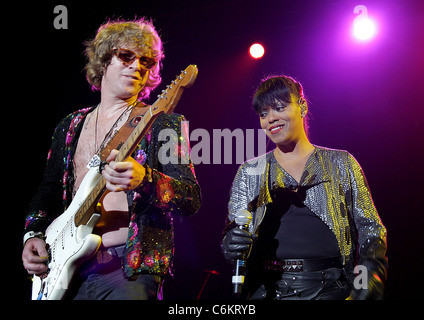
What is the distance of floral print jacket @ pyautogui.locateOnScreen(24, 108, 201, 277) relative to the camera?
2.42 m

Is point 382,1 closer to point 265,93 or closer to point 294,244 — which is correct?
point 265,93

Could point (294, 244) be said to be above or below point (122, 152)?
below

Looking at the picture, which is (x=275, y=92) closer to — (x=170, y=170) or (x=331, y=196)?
(x=331, y=196)

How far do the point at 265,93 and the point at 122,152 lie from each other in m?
1.22

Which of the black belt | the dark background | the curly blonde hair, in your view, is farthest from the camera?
the dark background

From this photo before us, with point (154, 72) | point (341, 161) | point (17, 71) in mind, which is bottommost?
point (341, 161)

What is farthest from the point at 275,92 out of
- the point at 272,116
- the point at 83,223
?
the point at 83,223

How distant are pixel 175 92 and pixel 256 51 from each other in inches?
130

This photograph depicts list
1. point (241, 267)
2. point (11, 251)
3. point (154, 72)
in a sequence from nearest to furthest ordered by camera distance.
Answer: point (241, 267)
point (154, 72)
point (11, 251)

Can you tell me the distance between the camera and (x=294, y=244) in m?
2.69

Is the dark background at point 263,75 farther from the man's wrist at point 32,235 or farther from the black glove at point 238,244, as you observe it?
the black glove at point 238,244

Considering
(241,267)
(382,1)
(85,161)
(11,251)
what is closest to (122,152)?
(85,161)
